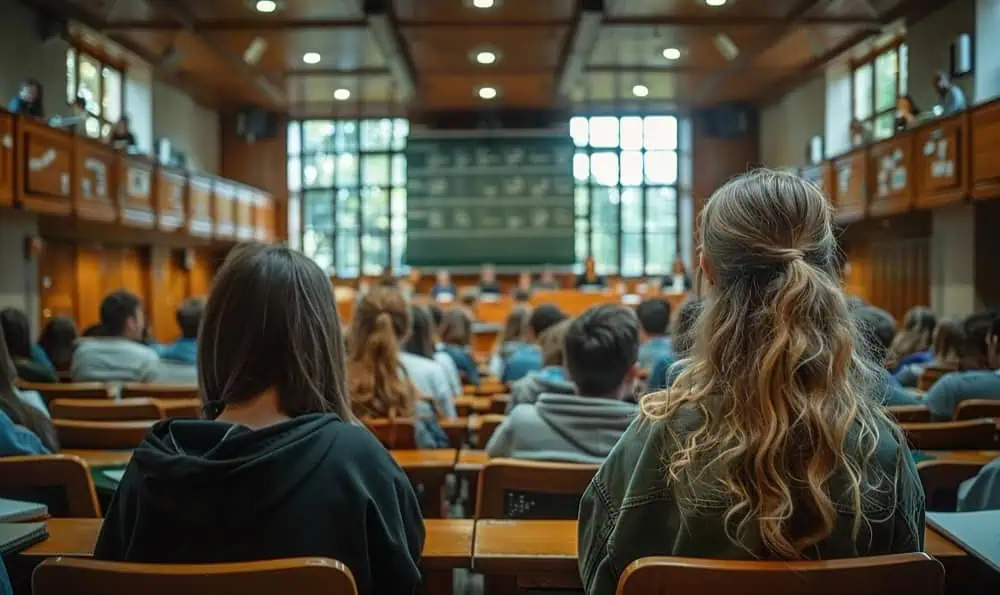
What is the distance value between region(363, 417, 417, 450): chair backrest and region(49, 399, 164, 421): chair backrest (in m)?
0.89

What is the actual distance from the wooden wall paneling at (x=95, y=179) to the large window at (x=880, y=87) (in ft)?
29.2

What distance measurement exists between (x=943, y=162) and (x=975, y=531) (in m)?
8.02

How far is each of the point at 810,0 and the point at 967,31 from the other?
5.34ft

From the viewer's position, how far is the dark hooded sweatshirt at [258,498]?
Answer: 1.40m

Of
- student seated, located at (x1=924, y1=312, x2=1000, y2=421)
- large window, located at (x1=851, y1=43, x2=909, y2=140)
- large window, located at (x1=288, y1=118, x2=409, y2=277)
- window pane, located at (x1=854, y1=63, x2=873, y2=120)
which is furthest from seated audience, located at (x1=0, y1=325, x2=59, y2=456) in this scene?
large window, located at (x1=288, y1=118, x2=409, y2=277)

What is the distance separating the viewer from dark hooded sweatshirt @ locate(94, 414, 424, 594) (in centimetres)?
140

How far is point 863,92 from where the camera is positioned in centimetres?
1259

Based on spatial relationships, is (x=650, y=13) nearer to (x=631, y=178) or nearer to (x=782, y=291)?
(x=631, y=178)

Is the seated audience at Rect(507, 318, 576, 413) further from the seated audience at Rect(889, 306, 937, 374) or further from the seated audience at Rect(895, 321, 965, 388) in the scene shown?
the seated audience at Rect(889, 306, 937, 374)

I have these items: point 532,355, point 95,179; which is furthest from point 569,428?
point 95,179

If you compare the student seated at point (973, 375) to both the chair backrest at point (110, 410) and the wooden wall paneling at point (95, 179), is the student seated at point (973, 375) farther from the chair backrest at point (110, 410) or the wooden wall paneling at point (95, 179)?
the wooden wall paneling at point (95, 179)

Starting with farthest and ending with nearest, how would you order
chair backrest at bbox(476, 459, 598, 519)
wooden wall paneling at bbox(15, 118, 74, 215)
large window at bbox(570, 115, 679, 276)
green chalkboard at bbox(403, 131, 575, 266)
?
large window at bbox(570, 115, 679, 276) < green chalkboard at bbox(403, 131, 575, 266) < wooden wall paneling at bbox(15, 118, 74, 215) < chair backrest at bbox(476, 459, 598, 519)

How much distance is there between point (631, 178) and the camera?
54.9ft

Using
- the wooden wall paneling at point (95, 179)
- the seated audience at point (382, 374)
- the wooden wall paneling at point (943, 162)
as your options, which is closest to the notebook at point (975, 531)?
the seated audience at point (382, 374)
